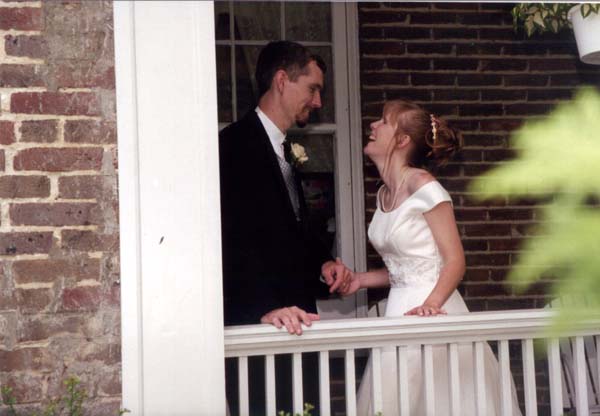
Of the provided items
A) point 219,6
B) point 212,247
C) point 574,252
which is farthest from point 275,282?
point 574,252

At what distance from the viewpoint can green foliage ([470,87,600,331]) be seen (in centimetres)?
75

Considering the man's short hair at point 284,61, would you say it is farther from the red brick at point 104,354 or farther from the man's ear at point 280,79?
the red brick at point 104,354

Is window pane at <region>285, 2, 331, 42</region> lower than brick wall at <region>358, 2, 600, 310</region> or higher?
higher

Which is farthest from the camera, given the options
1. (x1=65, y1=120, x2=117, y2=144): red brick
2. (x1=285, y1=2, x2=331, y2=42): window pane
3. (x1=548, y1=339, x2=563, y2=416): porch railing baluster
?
(x1=285, y1=2, x2=331, y2=42): window pane

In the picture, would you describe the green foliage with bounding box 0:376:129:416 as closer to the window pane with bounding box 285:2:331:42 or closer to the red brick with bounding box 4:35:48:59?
the red brick with bounding box 4:35:48:59

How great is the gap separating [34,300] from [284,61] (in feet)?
6.36

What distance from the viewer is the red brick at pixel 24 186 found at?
2957 mm

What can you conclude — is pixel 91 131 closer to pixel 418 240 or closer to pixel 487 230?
pixel 418 240

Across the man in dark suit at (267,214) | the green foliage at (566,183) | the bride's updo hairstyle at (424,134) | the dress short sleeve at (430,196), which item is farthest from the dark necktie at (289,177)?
the green foliage at (566,183)

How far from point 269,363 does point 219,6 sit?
8.87 feet

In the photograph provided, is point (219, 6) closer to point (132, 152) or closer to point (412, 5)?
point (412, 5)

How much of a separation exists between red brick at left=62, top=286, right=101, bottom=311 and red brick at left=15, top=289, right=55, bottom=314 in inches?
1.8

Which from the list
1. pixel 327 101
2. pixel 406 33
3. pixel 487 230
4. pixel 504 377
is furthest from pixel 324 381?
pixel 406 33

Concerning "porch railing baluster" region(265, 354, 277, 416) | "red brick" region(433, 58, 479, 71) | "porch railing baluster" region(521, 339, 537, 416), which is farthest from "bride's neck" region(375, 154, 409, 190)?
"red brick" region(433, 58, 479, 71)
